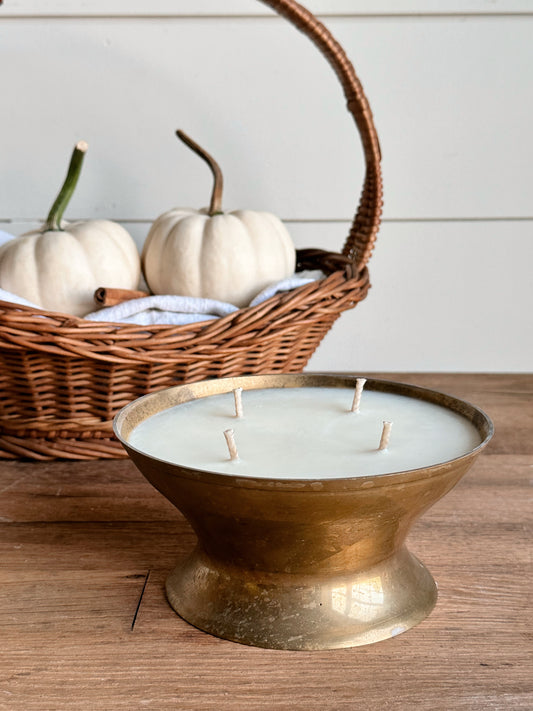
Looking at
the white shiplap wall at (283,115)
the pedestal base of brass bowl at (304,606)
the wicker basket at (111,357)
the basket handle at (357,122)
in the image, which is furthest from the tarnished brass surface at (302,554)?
the white shiplap wall at (283,115)

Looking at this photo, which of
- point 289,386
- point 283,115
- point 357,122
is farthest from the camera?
point 283,115

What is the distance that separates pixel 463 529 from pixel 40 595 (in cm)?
31

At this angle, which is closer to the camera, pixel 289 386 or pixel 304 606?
pixel 304 606

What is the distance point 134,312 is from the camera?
2.39 ft

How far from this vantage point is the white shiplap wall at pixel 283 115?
1.10 m

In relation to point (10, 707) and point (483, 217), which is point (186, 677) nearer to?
point (10, 707)

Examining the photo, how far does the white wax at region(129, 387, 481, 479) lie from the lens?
0.41 m

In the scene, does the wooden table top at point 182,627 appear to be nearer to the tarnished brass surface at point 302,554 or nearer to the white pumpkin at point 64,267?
the tarnished brass surface at point 302,554

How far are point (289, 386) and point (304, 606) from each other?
0.63 ft

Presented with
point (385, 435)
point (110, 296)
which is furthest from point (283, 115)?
point (385, 435)

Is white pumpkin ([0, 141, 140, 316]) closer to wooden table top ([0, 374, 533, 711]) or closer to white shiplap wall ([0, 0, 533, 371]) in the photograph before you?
wooden table top ([0, 374, 533, 711])

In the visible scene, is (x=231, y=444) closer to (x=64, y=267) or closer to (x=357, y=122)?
(x=64, y=267)

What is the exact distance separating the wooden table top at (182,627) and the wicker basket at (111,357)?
71mm

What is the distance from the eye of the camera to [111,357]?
0.66 m
